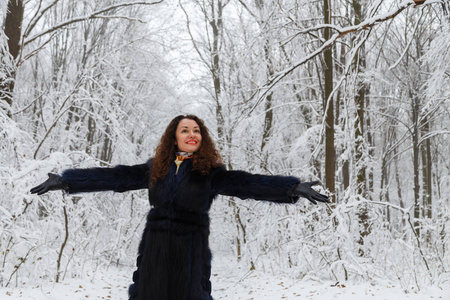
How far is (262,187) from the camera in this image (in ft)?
7.97

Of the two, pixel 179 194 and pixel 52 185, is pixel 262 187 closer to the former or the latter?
pixel 179 194

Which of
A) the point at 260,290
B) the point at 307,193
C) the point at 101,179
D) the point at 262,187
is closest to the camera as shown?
the point at 307,193

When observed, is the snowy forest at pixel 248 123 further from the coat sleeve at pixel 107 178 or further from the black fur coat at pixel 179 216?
the coat sleeve at pixel 107 178

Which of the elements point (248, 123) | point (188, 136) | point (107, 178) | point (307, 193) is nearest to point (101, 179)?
point (107, 178)

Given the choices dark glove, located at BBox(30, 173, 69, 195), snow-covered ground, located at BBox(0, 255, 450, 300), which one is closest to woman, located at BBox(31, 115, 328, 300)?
dark glove, located at BBox(30, 173, 69, 195)

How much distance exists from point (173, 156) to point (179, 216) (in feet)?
1.45

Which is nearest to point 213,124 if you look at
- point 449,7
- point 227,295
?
point 227,295

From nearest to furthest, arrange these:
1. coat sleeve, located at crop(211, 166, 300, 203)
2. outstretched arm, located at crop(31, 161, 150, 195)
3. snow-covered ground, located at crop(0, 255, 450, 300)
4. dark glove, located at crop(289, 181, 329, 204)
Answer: dark glove, located at crop(289, 181, 329, 204)
coat sleeve, located at crop(211, 166, 300, 203)
outstretched arm, located at crop(31, 161, 150, 195)
snow-covered ground, located at crop(0, 255, 450, 300)

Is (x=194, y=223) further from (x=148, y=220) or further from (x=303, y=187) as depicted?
(x=303, y=187)

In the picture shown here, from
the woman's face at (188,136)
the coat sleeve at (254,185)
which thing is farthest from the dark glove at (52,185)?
the coat sleeve at (254,185)

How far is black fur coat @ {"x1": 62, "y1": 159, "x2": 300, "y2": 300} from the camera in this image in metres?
2.39

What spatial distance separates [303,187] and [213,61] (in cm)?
1013

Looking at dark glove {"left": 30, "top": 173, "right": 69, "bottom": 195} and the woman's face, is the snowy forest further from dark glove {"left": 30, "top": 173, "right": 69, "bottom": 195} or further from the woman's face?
dark glove {"left": 30, "top": 173, "right": 69, "bottom": 195}

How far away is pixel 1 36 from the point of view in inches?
208
